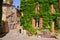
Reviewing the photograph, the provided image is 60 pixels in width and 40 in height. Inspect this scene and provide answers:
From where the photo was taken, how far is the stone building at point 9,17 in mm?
38719

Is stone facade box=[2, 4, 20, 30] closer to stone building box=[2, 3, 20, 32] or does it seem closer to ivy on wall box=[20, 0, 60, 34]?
stone building box=[2, 3, 20, 32]

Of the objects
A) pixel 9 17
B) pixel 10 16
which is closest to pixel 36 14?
pixel 9 17

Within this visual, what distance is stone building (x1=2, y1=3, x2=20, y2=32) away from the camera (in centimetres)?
3872

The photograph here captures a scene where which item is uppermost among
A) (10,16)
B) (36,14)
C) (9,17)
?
(36,14)

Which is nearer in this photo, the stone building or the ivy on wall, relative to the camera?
the ivy on wall

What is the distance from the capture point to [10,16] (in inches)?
Answer: 1617

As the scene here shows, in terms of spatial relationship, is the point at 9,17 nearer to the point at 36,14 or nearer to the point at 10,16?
the point at 10,16

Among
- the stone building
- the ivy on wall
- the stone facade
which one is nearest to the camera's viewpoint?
the ivy on wall

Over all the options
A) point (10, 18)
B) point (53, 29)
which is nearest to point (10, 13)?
point (10, 18)

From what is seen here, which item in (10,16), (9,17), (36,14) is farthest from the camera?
(10,16)

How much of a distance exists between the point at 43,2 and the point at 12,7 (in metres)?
14.9

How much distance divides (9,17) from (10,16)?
60cm

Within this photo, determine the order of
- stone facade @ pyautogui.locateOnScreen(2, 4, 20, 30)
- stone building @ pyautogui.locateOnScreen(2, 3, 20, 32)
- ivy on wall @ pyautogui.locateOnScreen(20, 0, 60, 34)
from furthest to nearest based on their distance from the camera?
1. stone facade @ pyautogui.locateOnScreen(2, 4, 20, 30)
2. stone building @ pyautogui.locateOnScreen(2, 3, 20, 32)
3. ivy on wall @ pyautogui.locateOnScreen(20, 0, 60, 34)

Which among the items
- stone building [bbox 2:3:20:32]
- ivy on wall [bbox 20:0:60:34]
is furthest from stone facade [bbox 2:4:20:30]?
ivy on wall [bbox 20:0:60:34]
